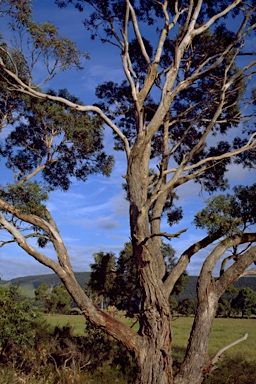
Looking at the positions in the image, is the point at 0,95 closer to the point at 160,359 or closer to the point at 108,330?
the point at 108,330

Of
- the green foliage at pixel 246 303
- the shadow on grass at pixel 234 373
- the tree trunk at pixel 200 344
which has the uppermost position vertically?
the green foliage at pixel 246 303

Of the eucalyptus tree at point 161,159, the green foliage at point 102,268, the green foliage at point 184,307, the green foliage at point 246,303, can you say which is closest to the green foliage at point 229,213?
the eucalyptus tree at point 161,159

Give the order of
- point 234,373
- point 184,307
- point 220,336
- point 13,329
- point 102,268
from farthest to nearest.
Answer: point 220,336 → point 184,307 → point 102,268 → point 234,373 → point 13,329

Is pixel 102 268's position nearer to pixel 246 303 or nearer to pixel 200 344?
pixel 200 344

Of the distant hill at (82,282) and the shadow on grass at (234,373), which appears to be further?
the distant hill at (82,282)

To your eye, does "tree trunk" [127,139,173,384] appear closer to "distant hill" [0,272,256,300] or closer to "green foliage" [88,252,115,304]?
"distant hill" [0,272,256,300]

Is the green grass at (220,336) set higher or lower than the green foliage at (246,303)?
lower

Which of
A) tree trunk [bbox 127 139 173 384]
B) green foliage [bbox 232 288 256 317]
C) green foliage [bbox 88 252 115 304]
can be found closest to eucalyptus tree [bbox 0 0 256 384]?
tree trunk [bbox 127 139 173 384]

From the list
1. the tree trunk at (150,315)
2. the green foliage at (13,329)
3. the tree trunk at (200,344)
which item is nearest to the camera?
the tree trunk at (150,315)

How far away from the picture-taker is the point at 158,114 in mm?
8984

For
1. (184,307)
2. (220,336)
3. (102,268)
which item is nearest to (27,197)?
(102,268)

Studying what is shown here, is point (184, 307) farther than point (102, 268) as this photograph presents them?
Yes

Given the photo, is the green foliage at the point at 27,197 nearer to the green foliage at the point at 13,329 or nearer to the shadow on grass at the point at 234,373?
the green foliage at the point at 13,329

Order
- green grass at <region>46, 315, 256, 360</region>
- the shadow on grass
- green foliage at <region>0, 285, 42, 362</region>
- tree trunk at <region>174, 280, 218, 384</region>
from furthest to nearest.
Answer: green grass at <region>46, 315, 256, 360</region>
the shadow on grass
green foliage at <region>0, 285, 42, 362</region>
tree trunk at <region>174, 280, 218, 384</region>
